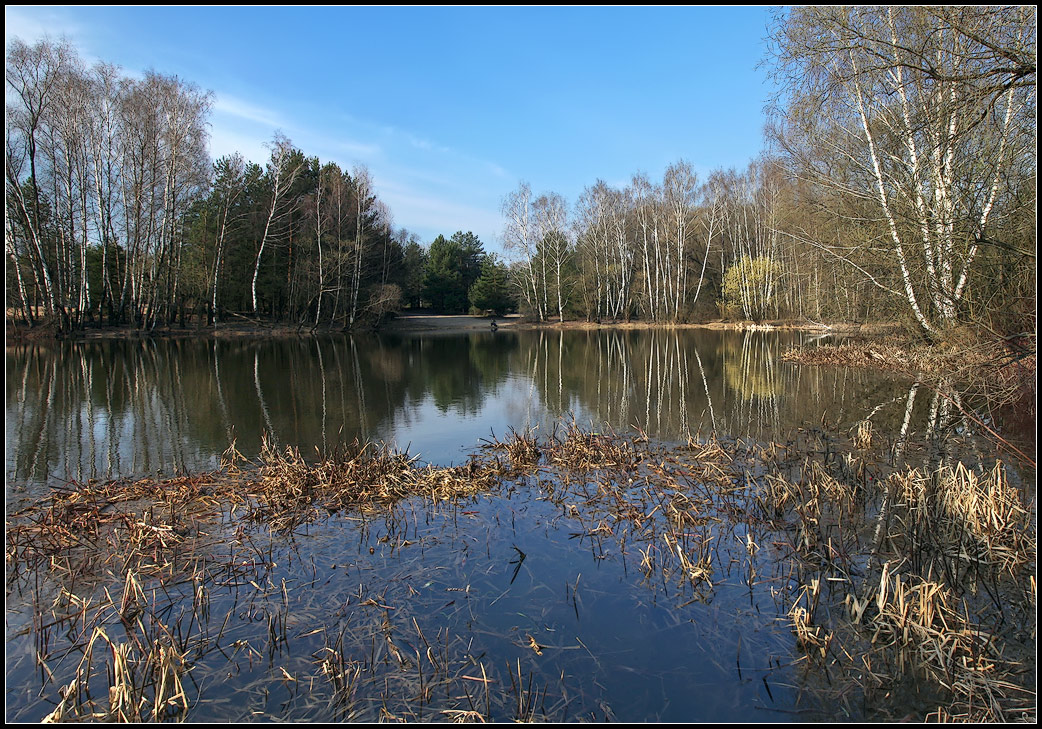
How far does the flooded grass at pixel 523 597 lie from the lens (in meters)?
3.55

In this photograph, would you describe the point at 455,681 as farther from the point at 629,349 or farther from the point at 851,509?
the point at 629,349

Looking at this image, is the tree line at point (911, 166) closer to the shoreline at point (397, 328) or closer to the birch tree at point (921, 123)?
the birch tree at point (921, 123)

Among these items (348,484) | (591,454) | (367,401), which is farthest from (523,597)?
(367,401)

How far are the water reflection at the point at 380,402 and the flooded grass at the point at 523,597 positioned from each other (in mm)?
2198

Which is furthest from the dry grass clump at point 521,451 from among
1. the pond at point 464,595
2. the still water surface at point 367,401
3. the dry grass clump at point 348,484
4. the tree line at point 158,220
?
the tree line at point 158,220

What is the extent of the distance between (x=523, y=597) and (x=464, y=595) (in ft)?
1.62

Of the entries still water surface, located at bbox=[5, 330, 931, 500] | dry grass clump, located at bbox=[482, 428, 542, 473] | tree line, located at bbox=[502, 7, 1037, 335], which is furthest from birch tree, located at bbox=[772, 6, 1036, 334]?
dry grass clump, located at bbox=[482, 428, 542, 473]

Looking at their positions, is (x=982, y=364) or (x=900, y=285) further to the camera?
(x=900, y=285)

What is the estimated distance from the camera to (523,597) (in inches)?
190

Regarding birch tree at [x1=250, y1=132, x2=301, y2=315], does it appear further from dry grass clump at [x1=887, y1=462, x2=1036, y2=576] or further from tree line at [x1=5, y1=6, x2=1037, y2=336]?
dry grass clump at [x1=887, y1=462, x2=1036, y2=576]

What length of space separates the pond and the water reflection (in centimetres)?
12

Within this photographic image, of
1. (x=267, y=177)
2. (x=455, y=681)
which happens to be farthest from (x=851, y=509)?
(x=267, y=177)

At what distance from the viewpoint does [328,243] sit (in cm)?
3922

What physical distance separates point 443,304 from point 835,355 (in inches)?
2060
